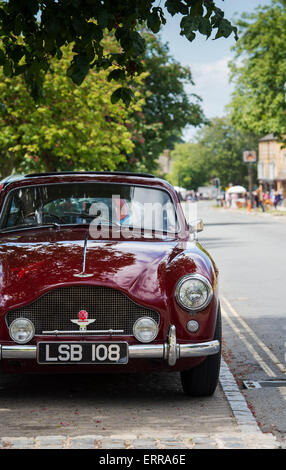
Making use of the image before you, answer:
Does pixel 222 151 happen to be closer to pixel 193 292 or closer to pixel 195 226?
pixel 195 226

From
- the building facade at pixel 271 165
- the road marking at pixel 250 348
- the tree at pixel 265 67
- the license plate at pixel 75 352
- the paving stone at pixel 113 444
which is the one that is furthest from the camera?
the building facade at pixel 271 165

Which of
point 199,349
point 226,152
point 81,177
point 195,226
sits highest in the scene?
point 226,152

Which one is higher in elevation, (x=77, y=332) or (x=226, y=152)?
(x=226, y=152)

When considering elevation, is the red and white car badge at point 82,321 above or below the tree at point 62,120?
below

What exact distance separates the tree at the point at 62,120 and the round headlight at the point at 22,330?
67.6ft

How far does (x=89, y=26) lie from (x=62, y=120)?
20489 mm

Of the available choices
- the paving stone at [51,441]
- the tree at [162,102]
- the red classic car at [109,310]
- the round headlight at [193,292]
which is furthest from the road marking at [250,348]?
the tree at [162,102]

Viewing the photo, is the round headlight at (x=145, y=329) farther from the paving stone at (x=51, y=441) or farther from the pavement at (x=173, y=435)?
the paving stone at (x=51, y=441)

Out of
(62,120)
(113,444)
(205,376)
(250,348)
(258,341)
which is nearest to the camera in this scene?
(113,444)

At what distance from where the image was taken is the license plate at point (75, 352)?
5.33 metres

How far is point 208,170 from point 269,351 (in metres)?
116

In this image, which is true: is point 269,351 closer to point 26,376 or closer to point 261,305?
point 26,376

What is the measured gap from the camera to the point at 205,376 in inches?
226

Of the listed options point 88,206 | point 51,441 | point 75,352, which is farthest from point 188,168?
point 51,441
